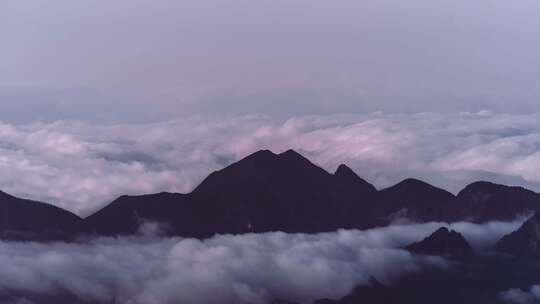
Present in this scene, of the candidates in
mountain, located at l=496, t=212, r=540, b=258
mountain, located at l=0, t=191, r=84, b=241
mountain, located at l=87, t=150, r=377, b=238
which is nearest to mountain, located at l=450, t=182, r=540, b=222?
mountain, located at l=496, t=212, r=540, b=258

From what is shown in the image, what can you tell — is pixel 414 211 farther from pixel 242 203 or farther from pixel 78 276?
pixel 78 276

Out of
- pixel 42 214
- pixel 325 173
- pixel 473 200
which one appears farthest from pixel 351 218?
pixel 42 214

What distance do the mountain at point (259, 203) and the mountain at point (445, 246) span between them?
584 inches

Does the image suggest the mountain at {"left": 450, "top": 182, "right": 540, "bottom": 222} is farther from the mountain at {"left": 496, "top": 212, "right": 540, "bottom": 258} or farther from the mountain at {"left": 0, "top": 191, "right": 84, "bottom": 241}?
the mountain at {"left": 0, "top": 191, "right": 84, "bottom": 241}

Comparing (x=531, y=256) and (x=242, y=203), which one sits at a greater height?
(x=242, y=203)

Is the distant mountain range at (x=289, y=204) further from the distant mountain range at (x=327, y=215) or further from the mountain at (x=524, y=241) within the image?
the mountain at (x=524, y=241)

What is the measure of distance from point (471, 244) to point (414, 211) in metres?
23.1

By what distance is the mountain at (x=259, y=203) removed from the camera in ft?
507

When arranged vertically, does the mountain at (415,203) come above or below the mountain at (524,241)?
above

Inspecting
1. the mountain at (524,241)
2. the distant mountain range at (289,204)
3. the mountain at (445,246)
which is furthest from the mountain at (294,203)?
the mountain at (445,246)

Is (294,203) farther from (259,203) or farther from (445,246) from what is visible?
(445,246)

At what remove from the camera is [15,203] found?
436 ft

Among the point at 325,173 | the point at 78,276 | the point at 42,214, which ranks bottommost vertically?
the point at 78,276

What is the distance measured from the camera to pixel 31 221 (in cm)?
13100
